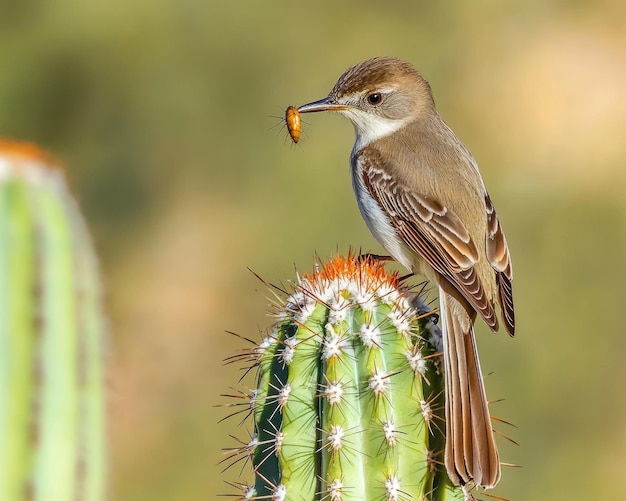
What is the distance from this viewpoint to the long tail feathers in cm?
359

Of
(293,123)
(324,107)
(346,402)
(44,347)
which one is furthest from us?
(293,123)

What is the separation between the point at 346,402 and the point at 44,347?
0.98 meters

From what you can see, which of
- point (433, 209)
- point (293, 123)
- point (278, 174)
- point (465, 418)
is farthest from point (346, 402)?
point (278, 174)

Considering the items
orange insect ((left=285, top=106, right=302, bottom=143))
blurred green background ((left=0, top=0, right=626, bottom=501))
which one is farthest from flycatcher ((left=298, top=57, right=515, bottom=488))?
blurred green background ((left=0, top=0, right=626, bottom=501))

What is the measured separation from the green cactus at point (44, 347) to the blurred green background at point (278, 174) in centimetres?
526

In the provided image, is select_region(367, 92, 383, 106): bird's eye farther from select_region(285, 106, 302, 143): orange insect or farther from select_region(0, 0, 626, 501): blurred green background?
select_region(0, 0, 626, 501): blurred green background

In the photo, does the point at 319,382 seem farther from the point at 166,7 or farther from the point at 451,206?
the point at 166,7

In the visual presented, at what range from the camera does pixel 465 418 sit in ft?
12.2

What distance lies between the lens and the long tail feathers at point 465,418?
359 centimetres

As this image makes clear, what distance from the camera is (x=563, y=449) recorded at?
8719mm

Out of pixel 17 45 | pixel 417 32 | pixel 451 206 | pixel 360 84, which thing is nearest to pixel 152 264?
pixel 17 45

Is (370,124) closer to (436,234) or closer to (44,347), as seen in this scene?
(436,234)

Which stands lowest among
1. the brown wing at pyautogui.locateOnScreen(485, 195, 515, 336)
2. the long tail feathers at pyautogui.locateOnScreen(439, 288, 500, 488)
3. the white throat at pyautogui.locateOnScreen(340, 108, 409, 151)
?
the long tail feathers at pyautogui.locateOnScreen(439, 288, 500, 488)

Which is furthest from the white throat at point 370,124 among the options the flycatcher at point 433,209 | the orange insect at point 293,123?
the orange insect at point 293,123
